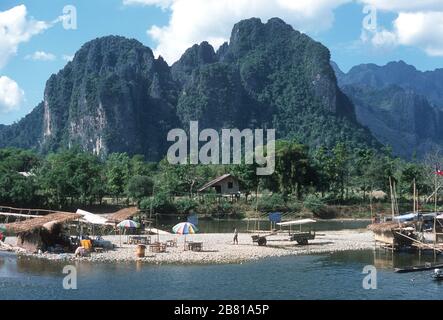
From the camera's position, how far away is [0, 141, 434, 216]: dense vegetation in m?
60.5

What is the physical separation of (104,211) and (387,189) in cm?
3408

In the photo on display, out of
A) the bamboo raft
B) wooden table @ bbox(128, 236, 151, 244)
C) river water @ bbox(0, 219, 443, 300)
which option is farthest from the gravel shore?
the bamboo raft

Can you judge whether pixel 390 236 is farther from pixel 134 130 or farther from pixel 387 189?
pixel 134 130

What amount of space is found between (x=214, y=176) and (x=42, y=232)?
156 feet

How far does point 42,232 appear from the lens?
31.6 m

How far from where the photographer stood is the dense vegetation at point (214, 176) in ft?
198

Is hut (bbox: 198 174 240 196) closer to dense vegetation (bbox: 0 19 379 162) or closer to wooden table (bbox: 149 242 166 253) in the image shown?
wooden table (bbox: 149 242 166 253)

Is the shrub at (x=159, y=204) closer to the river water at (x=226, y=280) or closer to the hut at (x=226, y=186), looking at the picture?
the hut at (x=226, y=186)

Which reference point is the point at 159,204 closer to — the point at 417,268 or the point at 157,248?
the point at 157,248

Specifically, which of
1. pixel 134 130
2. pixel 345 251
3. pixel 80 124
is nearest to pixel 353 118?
pixel 134 130

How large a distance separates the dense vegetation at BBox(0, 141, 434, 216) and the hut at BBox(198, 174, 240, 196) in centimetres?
101
